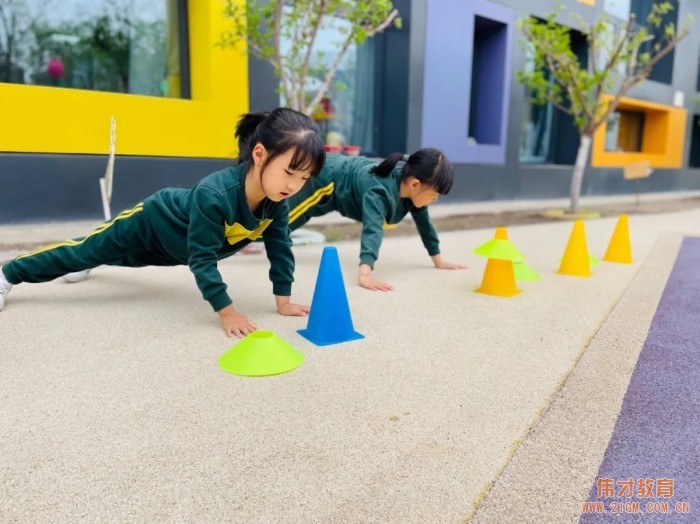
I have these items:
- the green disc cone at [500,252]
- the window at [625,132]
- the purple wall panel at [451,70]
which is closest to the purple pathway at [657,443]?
the green disc cone at [500,252]

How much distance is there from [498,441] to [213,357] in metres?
1.12

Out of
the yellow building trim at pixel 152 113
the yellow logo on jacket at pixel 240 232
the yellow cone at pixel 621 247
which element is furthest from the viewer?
the yellow building trim at pixel 152 113

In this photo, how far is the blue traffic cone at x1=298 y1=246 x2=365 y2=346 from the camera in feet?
7.50

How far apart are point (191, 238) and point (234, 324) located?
1.39 feet

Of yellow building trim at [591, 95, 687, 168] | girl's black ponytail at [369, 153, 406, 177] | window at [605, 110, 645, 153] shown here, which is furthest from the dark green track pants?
yellow building trim at [591, 95, 687, 168]

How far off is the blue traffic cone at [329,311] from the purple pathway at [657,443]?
1116 millimetres


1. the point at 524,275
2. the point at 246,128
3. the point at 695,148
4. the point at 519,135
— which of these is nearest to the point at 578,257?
the point at 524,275

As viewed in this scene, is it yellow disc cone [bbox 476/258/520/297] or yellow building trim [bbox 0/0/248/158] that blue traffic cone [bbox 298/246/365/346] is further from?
yellow building trim [bbox 0/0/248/158]

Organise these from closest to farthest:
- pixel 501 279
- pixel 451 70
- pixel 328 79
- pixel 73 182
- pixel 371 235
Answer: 1. pixel 501 279
2. pixel 371 235
3. pixel 328 79
4. pixel 73 182
5. pixel 451 70

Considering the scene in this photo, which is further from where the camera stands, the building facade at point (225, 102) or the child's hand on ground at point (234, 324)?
the building facade at point (225, 102)

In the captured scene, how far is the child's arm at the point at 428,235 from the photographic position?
12.1 feet

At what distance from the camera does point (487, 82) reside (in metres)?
10.0

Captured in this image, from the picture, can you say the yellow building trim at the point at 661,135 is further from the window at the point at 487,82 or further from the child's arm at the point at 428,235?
the child's arm at the point at 428,235

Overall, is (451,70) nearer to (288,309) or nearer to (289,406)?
(288,309)
